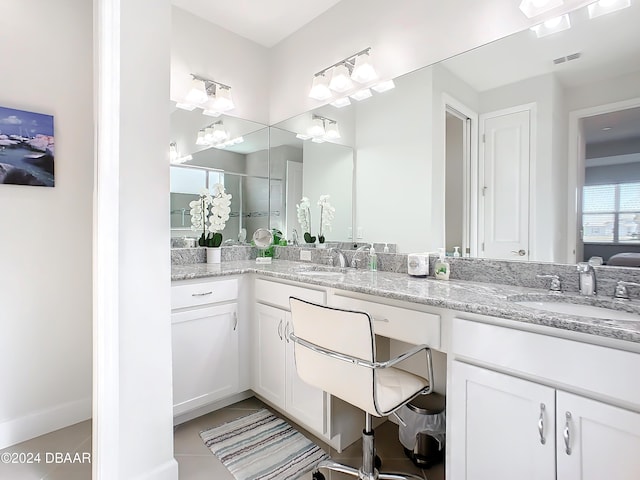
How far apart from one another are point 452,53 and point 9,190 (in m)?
2.53

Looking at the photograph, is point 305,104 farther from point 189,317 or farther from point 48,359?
point 48,359

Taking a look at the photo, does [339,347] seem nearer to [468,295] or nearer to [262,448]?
[468,295]

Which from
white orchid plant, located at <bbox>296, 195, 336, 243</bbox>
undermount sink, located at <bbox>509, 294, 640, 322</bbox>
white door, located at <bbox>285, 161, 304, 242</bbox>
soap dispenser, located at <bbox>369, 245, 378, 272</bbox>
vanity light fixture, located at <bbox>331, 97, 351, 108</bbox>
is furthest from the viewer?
white door, located at <bbox>285, 161, 304, 242</bbox>

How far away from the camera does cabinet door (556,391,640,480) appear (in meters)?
0.87

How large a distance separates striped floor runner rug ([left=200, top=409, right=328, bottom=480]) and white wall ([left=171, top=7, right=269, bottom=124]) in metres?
2.28

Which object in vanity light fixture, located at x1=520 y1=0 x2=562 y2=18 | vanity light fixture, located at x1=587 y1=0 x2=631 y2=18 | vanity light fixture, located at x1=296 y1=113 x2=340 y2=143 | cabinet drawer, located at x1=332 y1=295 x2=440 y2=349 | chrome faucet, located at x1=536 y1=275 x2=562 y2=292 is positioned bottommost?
cabinet drawer, located at x1=332 y1=295 x2=440 y2=349

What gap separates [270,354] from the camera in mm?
2031

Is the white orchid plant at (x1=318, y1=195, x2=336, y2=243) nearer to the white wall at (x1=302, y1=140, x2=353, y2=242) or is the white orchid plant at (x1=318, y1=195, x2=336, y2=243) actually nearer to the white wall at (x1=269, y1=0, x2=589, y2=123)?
the white wall at (x1=302, y1=140, x2=353, y2=242)

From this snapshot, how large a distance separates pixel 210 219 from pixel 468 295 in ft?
6.28

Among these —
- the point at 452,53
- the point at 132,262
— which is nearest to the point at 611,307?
the point at 452,53

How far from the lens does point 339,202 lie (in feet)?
8.31

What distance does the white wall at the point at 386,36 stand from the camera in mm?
1708

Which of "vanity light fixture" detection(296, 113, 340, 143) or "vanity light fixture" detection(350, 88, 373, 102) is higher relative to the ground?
"vanity light fixture" detection(350, 88, 373, 102)

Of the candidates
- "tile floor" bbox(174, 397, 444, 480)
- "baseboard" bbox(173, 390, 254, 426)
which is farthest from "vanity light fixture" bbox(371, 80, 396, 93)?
"baseboard" bbox(173, 390, 254, 426)
